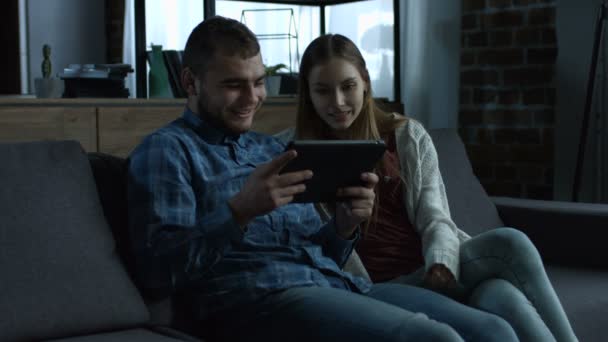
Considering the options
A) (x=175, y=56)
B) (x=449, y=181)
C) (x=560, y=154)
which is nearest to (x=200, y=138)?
(x=449, y=181)

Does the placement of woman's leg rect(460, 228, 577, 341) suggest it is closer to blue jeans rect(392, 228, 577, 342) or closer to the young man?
blue jeans rect(392, 228, 577, 342)

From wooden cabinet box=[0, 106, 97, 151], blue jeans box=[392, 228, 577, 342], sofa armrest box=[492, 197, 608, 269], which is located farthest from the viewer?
wooden cabinet box=[0, 106, 97, 151]

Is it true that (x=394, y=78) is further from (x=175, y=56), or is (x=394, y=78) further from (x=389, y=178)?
(x=389, y=178)

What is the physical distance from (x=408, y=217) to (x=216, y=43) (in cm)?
68

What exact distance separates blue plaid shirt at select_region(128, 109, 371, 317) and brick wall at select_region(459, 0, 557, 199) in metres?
1.75

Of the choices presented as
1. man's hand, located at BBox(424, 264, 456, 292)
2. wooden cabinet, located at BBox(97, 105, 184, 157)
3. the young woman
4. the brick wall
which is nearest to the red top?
the young woman

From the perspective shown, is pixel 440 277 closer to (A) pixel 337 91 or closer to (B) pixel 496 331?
(B) pixel 496 331

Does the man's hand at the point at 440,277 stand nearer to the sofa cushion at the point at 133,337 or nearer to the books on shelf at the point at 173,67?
the sofa cushion at the point at 133,337

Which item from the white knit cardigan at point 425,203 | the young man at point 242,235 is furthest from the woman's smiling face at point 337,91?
the young man at point 242,235

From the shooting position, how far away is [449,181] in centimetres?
221

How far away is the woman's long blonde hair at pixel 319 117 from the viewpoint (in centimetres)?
180

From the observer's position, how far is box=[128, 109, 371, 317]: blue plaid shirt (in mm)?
1265

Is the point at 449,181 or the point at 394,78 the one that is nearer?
the point at 449,181

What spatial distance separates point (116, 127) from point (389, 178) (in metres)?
1.08
